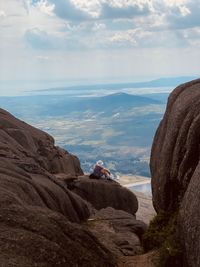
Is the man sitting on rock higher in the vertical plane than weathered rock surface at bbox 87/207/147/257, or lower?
lower

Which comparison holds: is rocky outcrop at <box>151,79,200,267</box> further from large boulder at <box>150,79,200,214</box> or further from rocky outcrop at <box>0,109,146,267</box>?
rocky outcrop at <box>0,109,146,267</box>

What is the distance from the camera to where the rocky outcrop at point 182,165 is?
1738 cm

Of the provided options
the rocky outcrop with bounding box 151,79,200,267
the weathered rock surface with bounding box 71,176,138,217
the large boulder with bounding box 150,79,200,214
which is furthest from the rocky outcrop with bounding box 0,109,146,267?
the large boulder with bounding box 150,79,200,214

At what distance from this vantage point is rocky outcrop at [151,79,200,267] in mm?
→ 17375

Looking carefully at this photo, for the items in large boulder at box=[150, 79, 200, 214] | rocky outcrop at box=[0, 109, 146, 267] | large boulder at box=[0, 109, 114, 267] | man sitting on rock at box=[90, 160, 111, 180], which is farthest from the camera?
man sitting on rock at box=[90, 160, 111, 180]

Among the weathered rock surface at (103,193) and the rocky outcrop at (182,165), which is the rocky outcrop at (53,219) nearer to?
the weathered rock surface at (103,193)

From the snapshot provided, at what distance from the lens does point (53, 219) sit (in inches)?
742

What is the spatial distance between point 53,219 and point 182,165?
671 cm

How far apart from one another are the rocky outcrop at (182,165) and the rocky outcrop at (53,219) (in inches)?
133

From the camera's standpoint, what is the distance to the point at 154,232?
25062 millimetres

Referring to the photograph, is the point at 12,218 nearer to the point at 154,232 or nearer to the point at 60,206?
the point at 154,232

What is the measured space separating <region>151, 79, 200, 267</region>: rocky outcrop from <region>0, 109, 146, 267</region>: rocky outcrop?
3.37m

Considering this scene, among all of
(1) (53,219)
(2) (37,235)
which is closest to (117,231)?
(1) (53,219)

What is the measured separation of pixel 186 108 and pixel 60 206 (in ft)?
38.6
